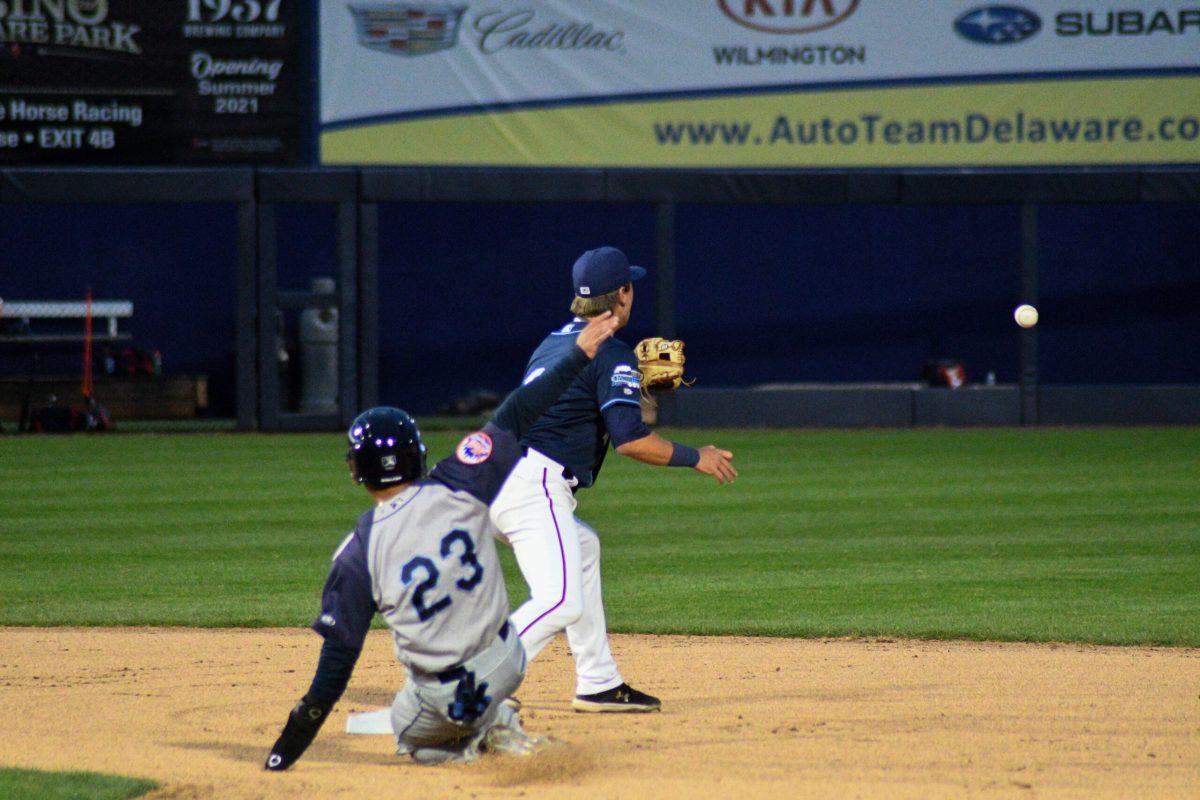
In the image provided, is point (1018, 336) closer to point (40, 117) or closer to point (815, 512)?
point (815, 512)

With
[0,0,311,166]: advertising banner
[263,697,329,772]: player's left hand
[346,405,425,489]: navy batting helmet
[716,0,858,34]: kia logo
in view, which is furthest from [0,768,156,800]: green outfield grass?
[716,0,858,34]: kia logo

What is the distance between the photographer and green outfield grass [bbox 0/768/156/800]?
415cm

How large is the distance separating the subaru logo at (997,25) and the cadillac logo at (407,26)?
6562mm

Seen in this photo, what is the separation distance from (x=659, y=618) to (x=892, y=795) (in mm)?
3371

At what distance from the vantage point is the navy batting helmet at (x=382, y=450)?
13.8ft

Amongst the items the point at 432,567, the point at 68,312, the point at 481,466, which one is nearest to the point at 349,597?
the point at 432,567

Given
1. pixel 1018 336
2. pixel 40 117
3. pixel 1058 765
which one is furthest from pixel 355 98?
pixel 1058 765

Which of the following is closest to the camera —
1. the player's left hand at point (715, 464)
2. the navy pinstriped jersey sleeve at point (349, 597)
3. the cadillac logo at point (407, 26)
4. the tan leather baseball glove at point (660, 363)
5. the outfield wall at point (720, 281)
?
the navy pinstriped jersey sleeve at point (349, 597)

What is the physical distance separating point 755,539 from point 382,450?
6224 millimetres

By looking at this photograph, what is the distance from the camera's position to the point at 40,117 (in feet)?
60.2

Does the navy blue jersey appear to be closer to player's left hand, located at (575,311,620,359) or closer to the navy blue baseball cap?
the navy blue baseball cap

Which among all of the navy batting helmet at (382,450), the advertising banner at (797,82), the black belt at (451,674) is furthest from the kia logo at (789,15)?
the black belt at (451,674)

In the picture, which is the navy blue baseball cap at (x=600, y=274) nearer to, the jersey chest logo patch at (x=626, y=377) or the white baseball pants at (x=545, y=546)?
the jersey chest logo patch at (x=626, y=377)

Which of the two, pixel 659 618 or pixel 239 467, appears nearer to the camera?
pixel 659 618
